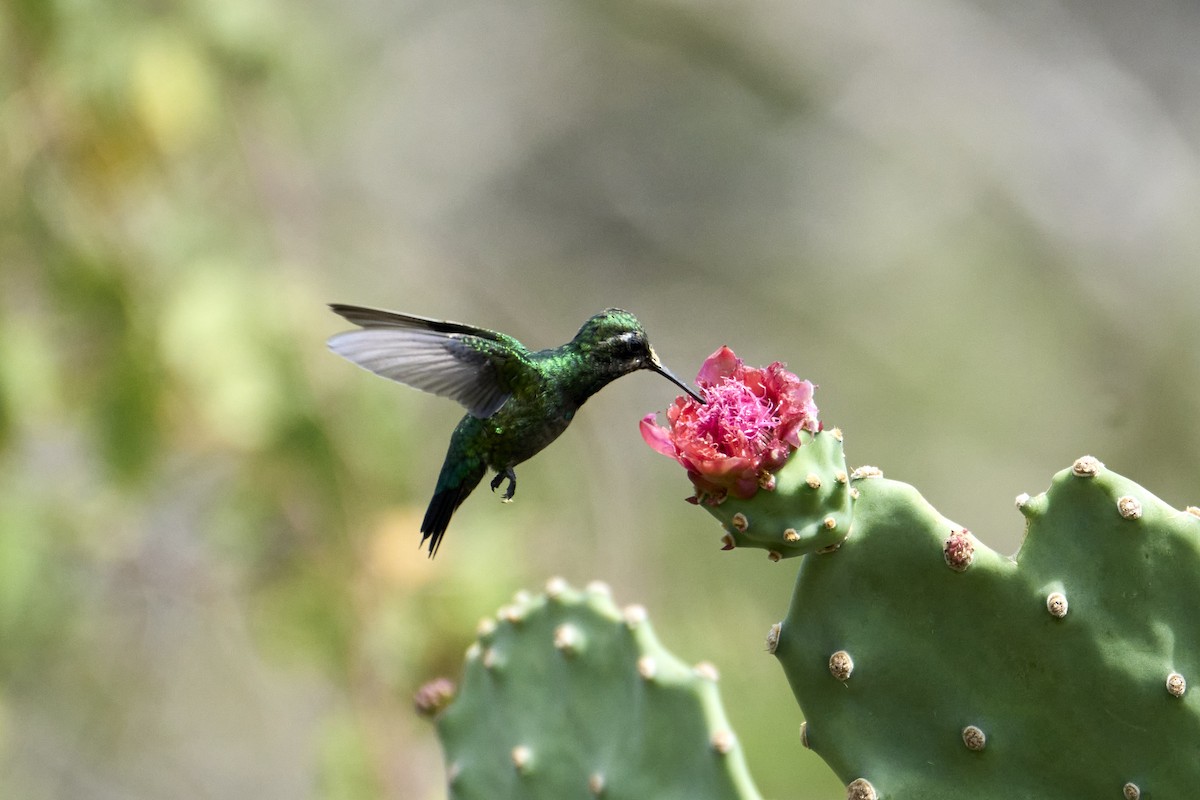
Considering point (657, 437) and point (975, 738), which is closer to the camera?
point (657, 437)

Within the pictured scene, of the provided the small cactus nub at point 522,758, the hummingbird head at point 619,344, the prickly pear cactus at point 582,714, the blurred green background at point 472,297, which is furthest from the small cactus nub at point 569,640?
the blurred green background at point 472,297

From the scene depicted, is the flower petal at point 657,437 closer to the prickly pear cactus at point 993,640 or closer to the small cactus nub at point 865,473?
the prickly pear cactus at point 993,640

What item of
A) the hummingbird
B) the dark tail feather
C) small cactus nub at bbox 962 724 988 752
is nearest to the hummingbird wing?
the hummingbird

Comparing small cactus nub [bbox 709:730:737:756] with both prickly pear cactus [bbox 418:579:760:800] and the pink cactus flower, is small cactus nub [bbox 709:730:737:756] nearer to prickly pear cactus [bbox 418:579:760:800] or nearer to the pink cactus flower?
prickly pear cactus [bbox 418:579:760:800]

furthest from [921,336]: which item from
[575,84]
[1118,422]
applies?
[1118,422]

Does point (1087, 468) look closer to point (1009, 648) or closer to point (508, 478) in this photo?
point (1009, 648)

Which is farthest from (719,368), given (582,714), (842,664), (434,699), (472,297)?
(472,297)

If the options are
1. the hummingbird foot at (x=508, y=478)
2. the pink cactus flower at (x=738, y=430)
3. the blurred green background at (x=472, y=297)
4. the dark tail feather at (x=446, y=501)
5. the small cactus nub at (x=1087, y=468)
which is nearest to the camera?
the pink cactus flower at (x=738, y=430)
